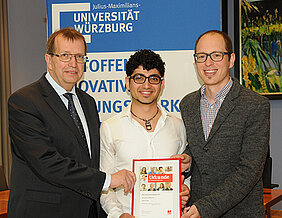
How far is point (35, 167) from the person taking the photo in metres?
2.44

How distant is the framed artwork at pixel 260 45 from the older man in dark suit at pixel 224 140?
336cm

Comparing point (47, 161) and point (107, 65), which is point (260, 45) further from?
point (47, 161)

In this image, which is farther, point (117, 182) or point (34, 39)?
point (34, 39)

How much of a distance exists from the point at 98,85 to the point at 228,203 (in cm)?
185

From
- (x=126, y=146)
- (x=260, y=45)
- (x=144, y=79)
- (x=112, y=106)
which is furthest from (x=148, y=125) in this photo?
(x=260, y=45)

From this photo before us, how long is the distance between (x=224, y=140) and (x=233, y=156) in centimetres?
12

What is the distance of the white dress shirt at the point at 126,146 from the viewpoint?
2.67m

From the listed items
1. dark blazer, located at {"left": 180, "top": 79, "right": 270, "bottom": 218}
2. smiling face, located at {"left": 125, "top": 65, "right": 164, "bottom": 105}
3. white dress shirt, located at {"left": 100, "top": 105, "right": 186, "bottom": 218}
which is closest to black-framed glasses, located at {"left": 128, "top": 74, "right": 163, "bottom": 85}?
smiling face, located at {"left": 125, "top": 65, "right": 164, "bottom": 105}

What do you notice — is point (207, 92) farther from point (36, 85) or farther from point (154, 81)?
point (36, 85)

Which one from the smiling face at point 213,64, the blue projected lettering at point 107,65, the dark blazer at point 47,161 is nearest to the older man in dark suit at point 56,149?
the dark blazer at point 47,161

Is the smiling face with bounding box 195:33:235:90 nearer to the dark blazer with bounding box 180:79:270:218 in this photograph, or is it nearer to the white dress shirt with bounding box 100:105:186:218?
the dark blazer with bounding box 180:79:270:218

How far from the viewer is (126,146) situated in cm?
268

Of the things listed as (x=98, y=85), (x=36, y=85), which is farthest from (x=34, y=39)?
(x=36, y=85)

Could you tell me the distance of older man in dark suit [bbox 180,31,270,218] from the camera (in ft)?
7.99
